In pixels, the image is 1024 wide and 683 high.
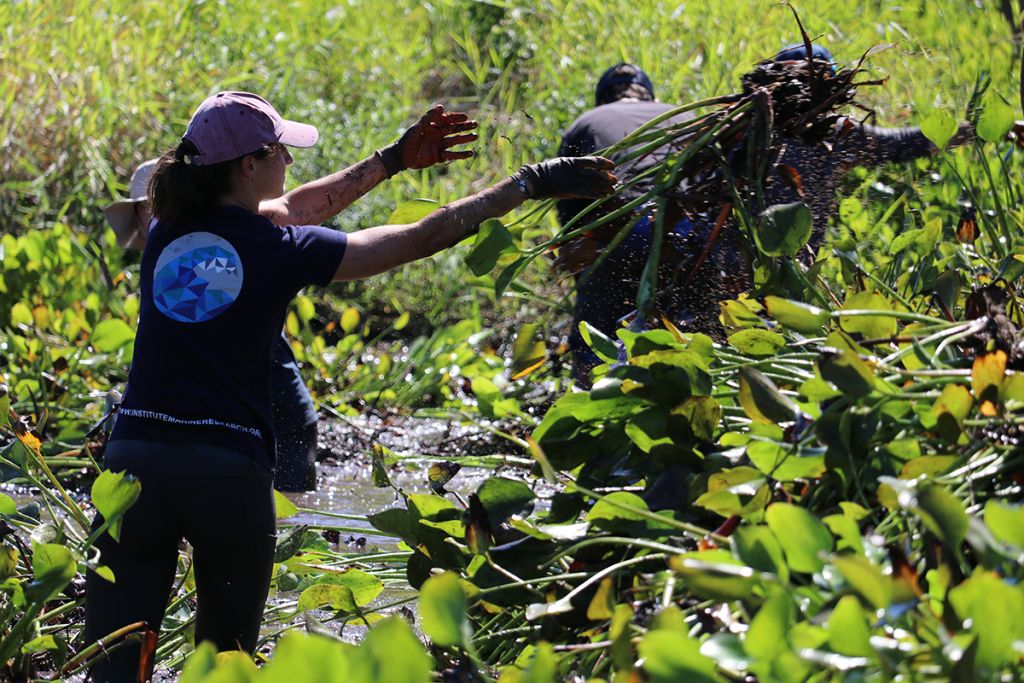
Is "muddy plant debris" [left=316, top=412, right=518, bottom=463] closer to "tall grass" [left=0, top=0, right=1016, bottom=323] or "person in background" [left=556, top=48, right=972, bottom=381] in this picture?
"tall grass" [left=0, top=0, right=1016, bottom=323]

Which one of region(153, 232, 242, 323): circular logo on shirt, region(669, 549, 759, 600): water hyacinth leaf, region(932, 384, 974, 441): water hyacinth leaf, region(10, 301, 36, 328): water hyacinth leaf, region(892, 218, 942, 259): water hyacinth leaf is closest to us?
region(669, 549, 759, 600): water hyacinth leaf

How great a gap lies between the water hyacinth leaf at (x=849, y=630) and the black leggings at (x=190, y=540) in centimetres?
137

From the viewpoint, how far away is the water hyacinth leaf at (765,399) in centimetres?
163

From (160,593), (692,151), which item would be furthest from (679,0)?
(160,593)

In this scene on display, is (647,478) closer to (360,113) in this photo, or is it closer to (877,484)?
(877,484)

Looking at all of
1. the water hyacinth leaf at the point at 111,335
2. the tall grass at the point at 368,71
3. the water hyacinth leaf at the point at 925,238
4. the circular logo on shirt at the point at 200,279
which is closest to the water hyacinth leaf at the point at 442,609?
the circular logo on shirt at the point at 200,279

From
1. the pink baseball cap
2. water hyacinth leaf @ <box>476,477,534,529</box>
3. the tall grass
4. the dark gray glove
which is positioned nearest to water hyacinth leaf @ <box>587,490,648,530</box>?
water hyacinth leaf @ <box>476,477,534,529</box>

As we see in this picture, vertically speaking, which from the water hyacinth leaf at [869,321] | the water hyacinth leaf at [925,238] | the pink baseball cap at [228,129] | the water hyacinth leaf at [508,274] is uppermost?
the pink baseball cap at [228,129]

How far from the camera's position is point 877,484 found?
1583 millimetres

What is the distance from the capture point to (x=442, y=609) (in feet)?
4.06

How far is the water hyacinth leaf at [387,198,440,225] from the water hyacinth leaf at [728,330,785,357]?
83 centimetres

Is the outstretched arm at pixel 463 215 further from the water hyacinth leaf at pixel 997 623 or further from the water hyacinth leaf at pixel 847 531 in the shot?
the water hyacinth leaf at pixel 997 623

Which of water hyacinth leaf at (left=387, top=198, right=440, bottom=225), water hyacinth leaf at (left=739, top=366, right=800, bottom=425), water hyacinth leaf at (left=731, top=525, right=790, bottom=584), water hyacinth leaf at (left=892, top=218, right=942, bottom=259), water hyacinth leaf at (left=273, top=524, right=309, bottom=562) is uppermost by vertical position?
water hyacinth leaf at (left=387, top=198, right=440, bottom=225)

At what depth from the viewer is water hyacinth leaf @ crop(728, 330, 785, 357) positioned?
6.12 feet
